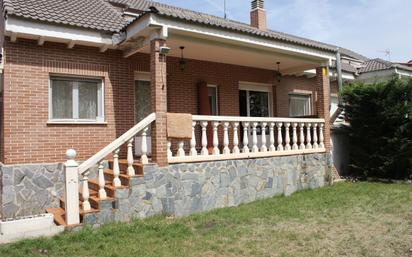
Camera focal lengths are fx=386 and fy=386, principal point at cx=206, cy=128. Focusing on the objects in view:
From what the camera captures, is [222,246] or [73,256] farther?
[222,246]

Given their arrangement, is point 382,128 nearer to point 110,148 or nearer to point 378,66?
point 378,66

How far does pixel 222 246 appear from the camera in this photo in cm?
597

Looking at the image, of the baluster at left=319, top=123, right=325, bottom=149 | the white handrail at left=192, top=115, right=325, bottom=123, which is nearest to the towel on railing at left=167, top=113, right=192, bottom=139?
the white handrail at left=192, top=115, right=325, bottom=123

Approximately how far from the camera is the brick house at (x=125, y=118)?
7.80 m

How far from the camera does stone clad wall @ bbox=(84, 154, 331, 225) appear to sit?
7492mm

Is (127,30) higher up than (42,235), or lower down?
higher up

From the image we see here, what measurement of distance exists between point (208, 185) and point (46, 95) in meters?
4.23

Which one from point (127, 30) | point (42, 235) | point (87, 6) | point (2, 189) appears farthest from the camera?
point (87, 6)

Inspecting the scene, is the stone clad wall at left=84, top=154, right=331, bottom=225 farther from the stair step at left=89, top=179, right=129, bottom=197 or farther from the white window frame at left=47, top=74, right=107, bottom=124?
the white window frame at left=47, top=74, right=107, bottom=124

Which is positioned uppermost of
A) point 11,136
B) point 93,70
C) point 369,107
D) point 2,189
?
point 93,70

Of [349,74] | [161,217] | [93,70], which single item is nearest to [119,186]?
[161,217]

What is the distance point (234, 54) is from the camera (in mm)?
10867

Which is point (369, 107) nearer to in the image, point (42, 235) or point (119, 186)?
point (119, 186)

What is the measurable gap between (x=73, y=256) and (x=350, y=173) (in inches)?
396
